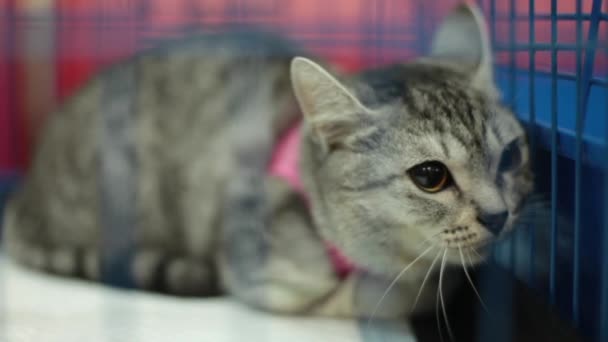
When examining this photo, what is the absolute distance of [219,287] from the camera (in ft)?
5.09

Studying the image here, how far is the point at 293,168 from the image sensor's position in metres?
1.44

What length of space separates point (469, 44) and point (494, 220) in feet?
1.42

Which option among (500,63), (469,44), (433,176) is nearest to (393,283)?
(433,176)

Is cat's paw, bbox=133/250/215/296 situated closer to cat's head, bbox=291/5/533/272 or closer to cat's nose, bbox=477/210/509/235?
cat's head, bbox=291/5/533/272

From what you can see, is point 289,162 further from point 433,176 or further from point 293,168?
point 433,176

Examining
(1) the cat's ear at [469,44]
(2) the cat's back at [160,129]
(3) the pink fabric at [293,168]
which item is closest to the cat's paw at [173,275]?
(2) the cat's back at [160,129]

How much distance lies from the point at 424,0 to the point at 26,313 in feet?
3.87

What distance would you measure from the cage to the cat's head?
0.08m

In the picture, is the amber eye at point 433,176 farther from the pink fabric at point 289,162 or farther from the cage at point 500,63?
the pink fabric at point 289,162

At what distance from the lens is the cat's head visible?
1.13m

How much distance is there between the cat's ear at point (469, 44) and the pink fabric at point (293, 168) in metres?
0.33

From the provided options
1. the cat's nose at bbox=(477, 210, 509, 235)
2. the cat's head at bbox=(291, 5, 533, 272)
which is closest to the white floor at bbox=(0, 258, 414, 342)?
the cat's head at bbox=(291, 5, 533, 272)

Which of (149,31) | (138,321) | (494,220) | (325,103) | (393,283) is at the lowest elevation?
(138,321)

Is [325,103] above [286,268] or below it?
above
